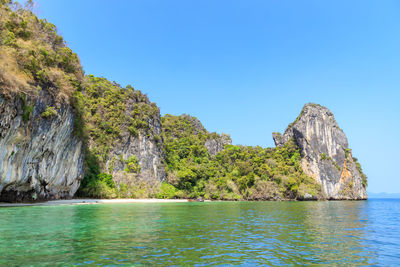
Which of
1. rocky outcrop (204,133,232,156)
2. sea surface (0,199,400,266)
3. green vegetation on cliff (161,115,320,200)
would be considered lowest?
sea surface (0,199,400,266)

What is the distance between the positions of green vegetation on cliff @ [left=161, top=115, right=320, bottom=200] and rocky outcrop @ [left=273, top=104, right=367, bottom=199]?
4.08 metres

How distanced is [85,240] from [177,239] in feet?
12.4

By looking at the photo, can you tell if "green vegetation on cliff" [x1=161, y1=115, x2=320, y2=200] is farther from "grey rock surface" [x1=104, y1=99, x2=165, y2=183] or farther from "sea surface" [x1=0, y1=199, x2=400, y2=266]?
"sea surface" [x1=0, y1=199, x2=400, y2=266]

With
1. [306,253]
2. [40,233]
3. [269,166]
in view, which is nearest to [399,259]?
[306,253]

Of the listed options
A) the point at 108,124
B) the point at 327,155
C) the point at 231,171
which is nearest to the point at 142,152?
the point at 108,124

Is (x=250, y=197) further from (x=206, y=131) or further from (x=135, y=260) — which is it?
(x=135, y=260)

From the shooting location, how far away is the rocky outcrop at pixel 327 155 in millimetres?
80938

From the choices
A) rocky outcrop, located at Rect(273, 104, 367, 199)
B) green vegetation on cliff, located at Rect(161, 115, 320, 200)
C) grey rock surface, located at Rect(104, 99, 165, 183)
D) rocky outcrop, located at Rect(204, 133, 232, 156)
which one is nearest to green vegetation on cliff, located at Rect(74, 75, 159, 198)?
grey rock surface, located at Rect(104, 99, 165, 183)

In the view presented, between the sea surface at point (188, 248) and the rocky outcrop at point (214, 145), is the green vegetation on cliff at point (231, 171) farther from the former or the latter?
the sea surface at point (188, 248)

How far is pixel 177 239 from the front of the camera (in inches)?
436

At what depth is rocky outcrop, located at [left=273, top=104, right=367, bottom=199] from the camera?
80.9 meters

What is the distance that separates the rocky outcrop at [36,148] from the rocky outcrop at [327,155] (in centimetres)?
7166

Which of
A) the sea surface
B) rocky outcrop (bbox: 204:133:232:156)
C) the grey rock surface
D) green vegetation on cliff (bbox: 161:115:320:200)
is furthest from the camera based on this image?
rocky outcrop (bbox: 204:133:232:156)

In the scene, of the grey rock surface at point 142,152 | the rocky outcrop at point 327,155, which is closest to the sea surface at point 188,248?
the grey rock surface at point 142,152
